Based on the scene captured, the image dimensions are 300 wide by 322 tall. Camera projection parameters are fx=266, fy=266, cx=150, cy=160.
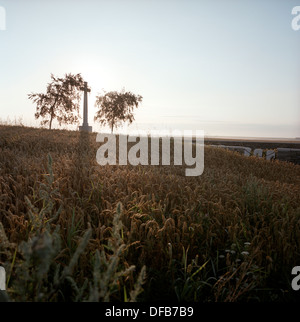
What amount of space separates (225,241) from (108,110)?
99.6ft

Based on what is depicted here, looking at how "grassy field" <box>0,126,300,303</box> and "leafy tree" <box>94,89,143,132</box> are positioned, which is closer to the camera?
"grassy field" <box>0,126,300,303</box>

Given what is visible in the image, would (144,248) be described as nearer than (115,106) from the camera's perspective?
Yes

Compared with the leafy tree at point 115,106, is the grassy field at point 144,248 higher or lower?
lower

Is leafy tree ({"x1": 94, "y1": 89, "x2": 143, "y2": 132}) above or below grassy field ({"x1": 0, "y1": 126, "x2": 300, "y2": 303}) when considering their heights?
above

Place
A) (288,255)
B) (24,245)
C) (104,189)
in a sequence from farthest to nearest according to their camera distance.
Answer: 1. (104,189)
2. (288,255)
3. (24,245)

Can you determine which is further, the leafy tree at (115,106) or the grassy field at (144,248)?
the leafy tree at (115,106)

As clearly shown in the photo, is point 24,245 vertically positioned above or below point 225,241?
above
